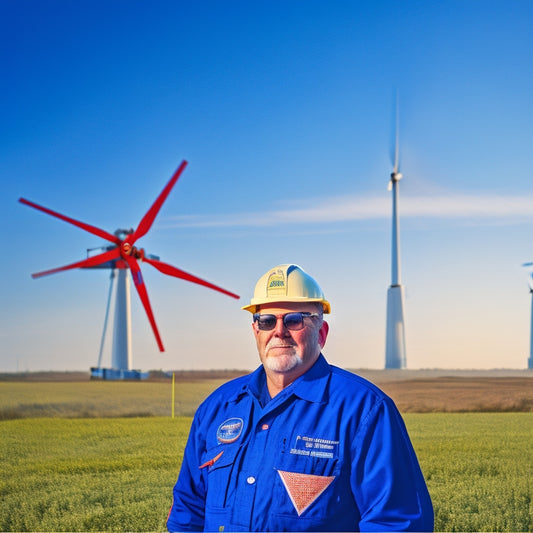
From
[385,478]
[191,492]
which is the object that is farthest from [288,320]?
[191,492]

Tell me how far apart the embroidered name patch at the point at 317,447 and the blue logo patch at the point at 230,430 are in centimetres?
53

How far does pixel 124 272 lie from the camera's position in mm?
49344

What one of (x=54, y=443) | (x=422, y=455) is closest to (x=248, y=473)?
(x=422, y=455)

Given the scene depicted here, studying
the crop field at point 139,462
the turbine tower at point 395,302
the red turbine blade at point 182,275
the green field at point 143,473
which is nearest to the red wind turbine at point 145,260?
the red turbine blade at point 182,275

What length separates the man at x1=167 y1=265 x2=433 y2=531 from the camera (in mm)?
4547

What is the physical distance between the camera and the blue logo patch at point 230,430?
195 inches

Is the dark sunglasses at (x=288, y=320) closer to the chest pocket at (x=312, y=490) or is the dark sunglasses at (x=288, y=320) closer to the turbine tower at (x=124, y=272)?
the chest pocket at (x=312, y=490)

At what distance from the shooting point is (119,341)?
4947 centimetres

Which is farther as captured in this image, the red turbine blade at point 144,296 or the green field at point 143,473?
the red turbine blade at point 144,296

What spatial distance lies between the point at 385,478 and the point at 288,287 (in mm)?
1548

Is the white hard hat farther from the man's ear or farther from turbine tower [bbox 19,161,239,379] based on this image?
turbine tower [bbox 19,161,239,379]

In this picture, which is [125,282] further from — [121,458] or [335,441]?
[335,441]

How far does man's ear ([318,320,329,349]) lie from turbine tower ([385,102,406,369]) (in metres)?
45.8

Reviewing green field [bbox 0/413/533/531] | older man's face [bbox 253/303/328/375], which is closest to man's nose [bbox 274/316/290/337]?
older man's face [bbox 253/303/328/375]
